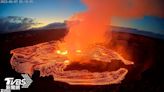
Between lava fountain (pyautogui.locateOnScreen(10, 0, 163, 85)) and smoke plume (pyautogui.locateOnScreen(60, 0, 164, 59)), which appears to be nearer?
lava fountain (pyautogui.locateOnScreen(10, 0, 163, 85))

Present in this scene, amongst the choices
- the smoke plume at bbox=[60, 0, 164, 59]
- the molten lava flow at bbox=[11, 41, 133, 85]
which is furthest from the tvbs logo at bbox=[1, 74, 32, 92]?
the smoke plume at bbox=[60, 0, 164, 59]

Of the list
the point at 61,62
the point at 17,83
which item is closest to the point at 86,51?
the point at 61,62

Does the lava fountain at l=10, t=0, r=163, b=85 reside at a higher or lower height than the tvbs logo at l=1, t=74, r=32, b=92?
higher

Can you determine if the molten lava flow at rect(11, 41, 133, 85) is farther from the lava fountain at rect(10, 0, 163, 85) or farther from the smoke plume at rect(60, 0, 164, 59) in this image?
the smoke plume at rect(60, 0, 164, 59)

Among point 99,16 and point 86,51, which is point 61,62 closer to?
point 86,51

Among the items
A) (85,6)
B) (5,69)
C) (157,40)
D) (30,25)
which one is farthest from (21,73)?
(157,40)

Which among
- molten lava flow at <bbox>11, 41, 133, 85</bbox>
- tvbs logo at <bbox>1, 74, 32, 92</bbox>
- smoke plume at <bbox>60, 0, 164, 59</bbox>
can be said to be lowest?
tvbs logo at <bbox>1, 74, 32, 92</bbox>

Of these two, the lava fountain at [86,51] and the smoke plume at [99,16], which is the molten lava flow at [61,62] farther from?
the smoke plume at [99,16]

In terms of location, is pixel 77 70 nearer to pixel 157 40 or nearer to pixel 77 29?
pixel 77 29
